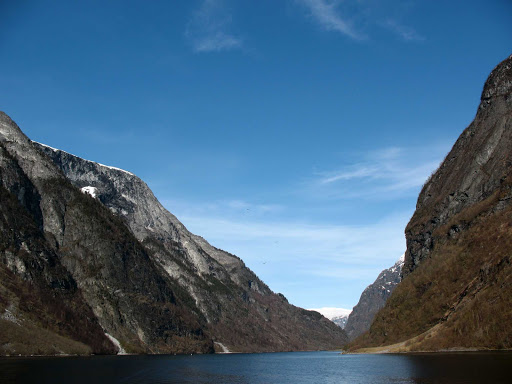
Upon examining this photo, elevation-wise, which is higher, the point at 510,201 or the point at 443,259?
the point at 510,201

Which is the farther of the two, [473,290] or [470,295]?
[473,290]

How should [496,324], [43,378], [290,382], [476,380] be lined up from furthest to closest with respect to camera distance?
[496,324] → [290,382] → [43,378] → [476,380]

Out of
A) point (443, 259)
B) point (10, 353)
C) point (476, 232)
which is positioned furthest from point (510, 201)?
point (10, 353)

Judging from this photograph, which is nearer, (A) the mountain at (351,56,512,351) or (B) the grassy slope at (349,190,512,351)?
(B) the grassy slope at (349,190,512,351)

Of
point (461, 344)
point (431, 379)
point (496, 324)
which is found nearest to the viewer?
point (431, 379)

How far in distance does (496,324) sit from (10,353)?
156 m

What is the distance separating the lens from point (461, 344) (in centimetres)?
14325

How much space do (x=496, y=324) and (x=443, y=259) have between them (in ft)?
214

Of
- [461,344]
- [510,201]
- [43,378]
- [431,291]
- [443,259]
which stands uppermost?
[510,201]

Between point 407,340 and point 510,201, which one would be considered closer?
point 510,201

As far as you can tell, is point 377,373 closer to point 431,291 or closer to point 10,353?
point 431,291

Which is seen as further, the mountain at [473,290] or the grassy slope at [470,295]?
the mountain at [473,290]

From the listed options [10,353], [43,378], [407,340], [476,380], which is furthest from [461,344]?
[10,353]

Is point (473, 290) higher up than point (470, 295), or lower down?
higher up
